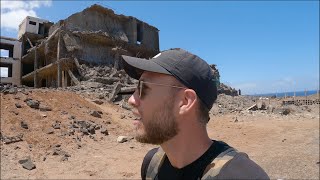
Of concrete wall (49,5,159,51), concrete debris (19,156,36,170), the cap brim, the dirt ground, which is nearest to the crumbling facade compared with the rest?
concrete wall (49,5,159,51)

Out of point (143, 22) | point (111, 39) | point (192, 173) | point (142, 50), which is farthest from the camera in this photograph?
point (143, 22)

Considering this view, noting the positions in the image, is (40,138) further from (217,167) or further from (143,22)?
(143,22)

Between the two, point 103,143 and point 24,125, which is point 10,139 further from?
point 103,143

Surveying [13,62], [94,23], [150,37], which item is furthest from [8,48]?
[150,37]

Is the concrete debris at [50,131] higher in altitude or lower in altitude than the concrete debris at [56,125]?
lower

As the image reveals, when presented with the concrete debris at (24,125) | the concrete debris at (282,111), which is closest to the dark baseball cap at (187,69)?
the concrete debris at (24,125)

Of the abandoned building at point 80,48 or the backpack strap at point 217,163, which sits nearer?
the backpack strap at point 217,163

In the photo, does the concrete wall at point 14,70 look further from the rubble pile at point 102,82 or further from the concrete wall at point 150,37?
the concrete wall at point 150,37

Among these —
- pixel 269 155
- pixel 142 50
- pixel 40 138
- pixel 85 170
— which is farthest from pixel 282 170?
pixel 142 50

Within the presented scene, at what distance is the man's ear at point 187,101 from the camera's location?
199 centimetres

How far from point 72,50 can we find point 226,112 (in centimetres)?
1726

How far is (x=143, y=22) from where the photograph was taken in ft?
138

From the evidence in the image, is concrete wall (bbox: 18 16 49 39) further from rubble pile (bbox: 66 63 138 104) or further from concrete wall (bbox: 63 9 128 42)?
rubble pile (bbox: 66 63 138 104)

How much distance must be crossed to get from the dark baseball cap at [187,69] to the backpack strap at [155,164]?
18.7 inches
